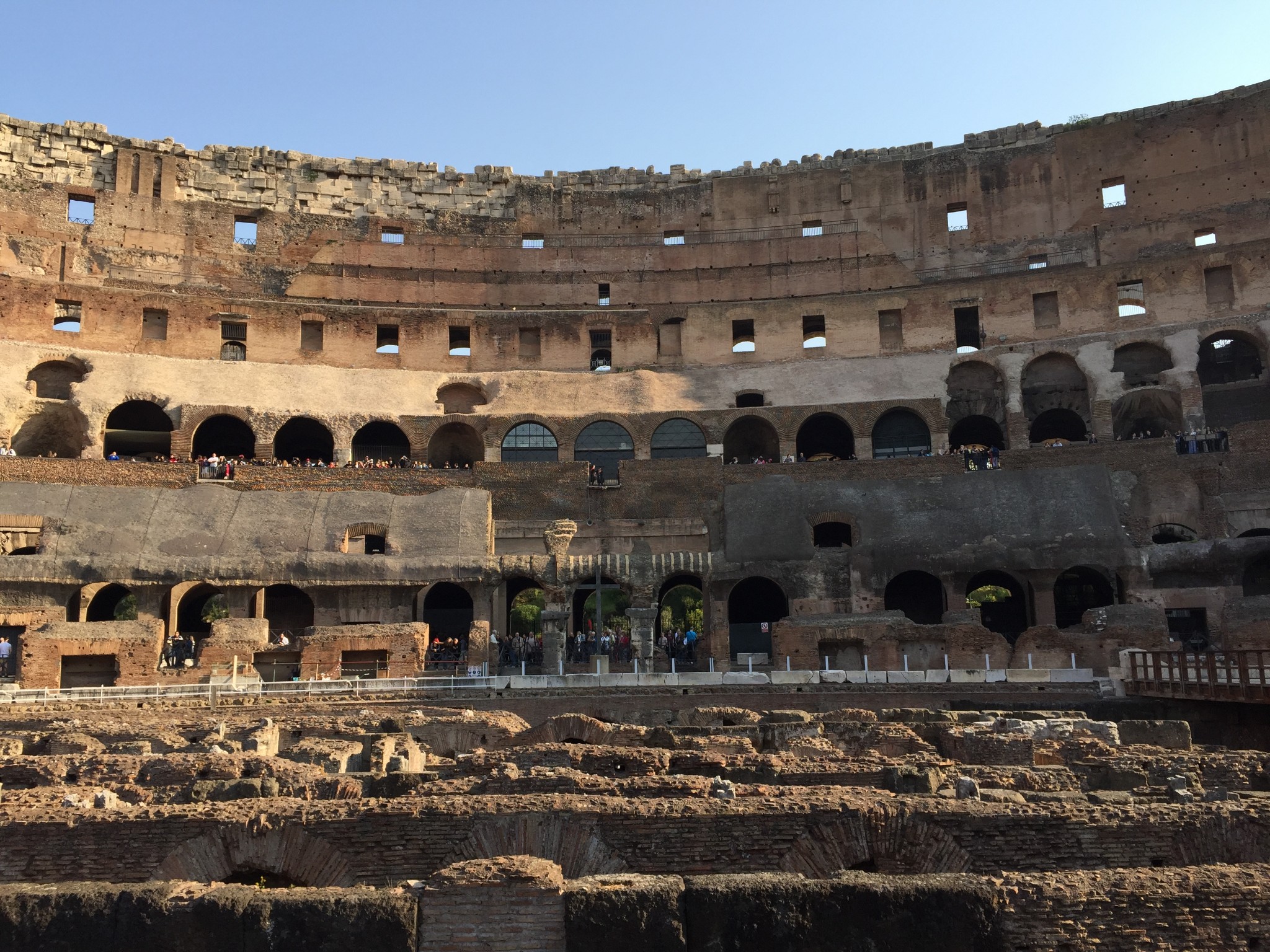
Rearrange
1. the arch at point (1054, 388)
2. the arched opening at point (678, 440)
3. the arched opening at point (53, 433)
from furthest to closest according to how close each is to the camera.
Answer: the arch at point (1054, 388)
the arched opening at point (678, 440)
the arched opening at point (53, 433)

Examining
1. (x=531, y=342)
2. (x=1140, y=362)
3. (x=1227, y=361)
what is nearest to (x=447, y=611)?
(x=531, y=342)

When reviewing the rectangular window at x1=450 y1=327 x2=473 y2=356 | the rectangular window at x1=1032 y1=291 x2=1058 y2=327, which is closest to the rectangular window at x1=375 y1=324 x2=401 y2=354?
the rectangular window at x1=450 y1=327 x2=473 y2=356

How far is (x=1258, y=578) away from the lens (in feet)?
101

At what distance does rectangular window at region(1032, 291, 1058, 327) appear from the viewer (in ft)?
143

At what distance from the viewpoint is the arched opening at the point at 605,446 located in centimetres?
4038

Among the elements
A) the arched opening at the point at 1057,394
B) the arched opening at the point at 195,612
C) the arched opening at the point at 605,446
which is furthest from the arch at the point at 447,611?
the arched opening at the point at 1057,394

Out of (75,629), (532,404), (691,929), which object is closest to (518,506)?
(532,404)

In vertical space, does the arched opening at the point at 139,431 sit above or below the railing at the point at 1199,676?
above

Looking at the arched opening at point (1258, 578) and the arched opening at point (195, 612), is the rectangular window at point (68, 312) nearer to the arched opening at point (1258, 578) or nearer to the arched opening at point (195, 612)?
the arched opening at point (195, 612)

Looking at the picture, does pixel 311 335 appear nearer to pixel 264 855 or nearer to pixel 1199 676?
pixel 1199 676

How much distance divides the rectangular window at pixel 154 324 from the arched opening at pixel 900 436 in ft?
95.4

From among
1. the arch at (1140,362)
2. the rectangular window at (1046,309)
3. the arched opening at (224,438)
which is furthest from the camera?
the rectangular window at (1046,309)

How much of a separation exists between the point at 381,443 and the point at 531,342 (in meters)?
8.05

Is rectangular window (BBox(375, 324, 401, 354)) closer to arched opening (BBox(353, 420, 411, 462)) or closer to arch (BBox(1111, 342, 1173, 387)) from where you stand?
arched opening (BBox(353, 420, 411, 462))
